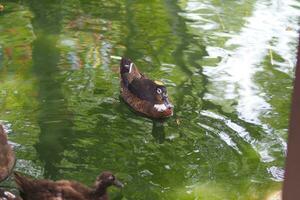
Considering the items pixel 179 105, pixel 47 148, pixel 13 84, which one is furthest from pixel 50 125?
pixel 179 105

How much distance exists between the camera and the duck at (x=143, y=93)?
452 cm

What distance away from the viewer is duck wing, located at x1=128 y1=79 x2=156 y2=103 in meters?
4.68

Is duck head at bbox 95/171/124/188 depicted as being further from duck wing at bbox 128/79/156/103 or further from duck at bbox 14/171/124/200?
duck wing at bbox 128/79/156/103

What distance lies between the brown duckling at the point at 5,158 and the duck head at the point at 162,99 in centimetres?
126

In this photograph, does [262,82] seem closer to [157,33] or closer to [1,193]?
[157,33]

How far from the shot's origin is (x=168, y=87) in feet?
16.6

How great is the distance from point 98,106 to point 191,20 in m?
2.43

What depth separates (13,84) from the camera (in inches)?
194

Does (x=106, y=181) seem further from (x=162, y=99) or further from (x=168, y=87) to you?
(x=168, y=87)

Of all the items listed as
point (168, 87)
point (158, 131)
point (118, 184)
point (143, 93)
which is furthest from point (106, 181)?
point (168, 87)

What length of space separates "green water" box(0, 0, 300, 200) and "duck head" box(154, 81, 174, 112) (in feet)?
0.39

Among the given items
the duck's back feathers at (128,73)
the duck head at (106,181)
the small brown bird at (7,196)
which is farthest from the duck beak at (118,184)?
the duck's back feathers at (128,73)

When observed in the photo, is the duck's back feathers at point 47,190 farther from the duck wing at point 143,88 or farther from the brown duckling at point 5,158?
the duck wing at point 143,88

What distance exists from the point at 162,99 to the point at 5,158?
4.61 feet
